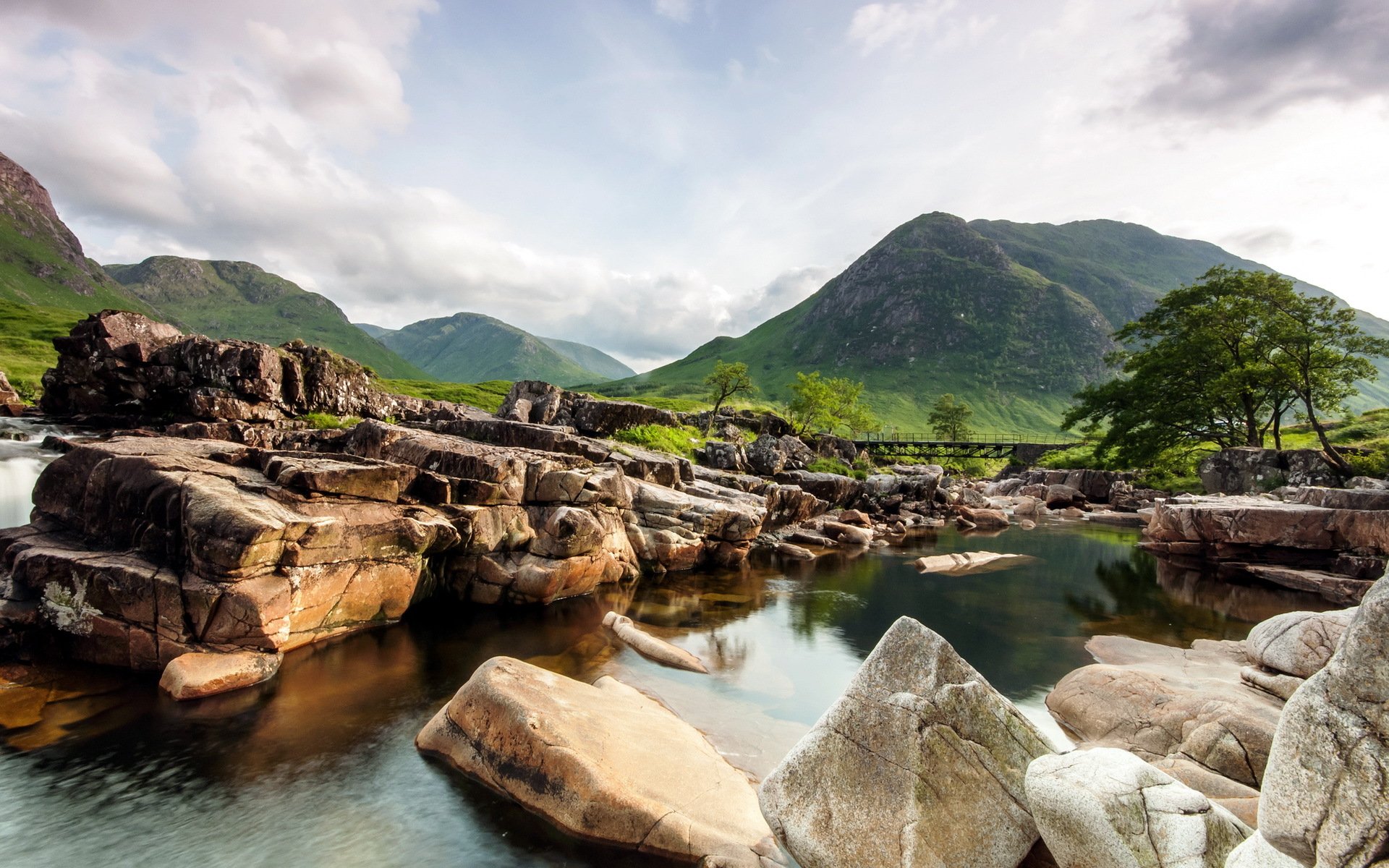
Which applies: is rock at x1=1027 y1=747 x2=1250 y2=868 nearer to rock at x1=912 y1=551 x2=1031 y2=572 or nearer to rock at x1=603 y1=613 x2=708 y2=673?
rock at x1=603 y1=613 x2=708 y2=673

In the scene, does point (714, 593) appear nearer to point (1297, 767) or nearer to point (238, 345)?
point (1297, 767)

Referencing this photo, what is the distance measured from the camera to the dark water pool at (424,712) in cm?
1041

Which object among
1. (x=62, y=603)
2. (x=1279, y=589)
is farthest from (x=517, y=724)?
(x=1279, y=589)

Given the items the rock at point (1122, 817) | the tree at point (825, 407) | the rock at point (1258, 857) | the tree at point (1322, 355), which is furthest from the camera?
the tree at point (825, 407)

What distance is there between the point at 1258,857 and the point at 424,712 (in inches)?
622

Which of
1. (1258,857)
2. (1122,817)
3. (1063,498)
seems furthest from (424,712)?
(1063,498)

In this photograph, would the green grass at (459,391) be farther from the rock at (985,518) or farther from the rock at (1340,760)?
the rock at (1340,760)

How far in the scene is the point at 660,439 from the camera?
4528 cm

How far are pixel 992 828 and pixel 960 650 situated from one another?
47.2 ft

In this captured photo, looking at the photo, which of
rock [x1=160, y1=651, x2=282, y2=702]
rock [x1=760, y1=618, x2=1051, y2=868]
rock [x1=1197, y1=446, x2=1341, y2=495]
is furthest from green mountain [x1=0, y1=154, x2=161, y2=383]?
rock [x1=1197, y1=446, x2=1341, y2=495]

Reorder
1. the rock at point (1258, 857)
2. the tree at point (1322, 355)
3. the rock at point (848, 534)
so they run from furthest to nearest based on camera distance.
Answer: the tree at point (1322, 355)
the rock at point (848, 534)
the rock at point (1258, 857)

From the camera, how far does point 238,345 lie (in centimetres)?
4175

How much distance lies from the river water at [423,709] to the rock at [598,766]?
0.40 meters

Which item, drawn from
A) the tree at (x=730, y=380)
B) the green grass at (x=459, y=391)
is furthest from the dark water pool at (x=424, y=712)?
the green grass at (x=459, y=391)
